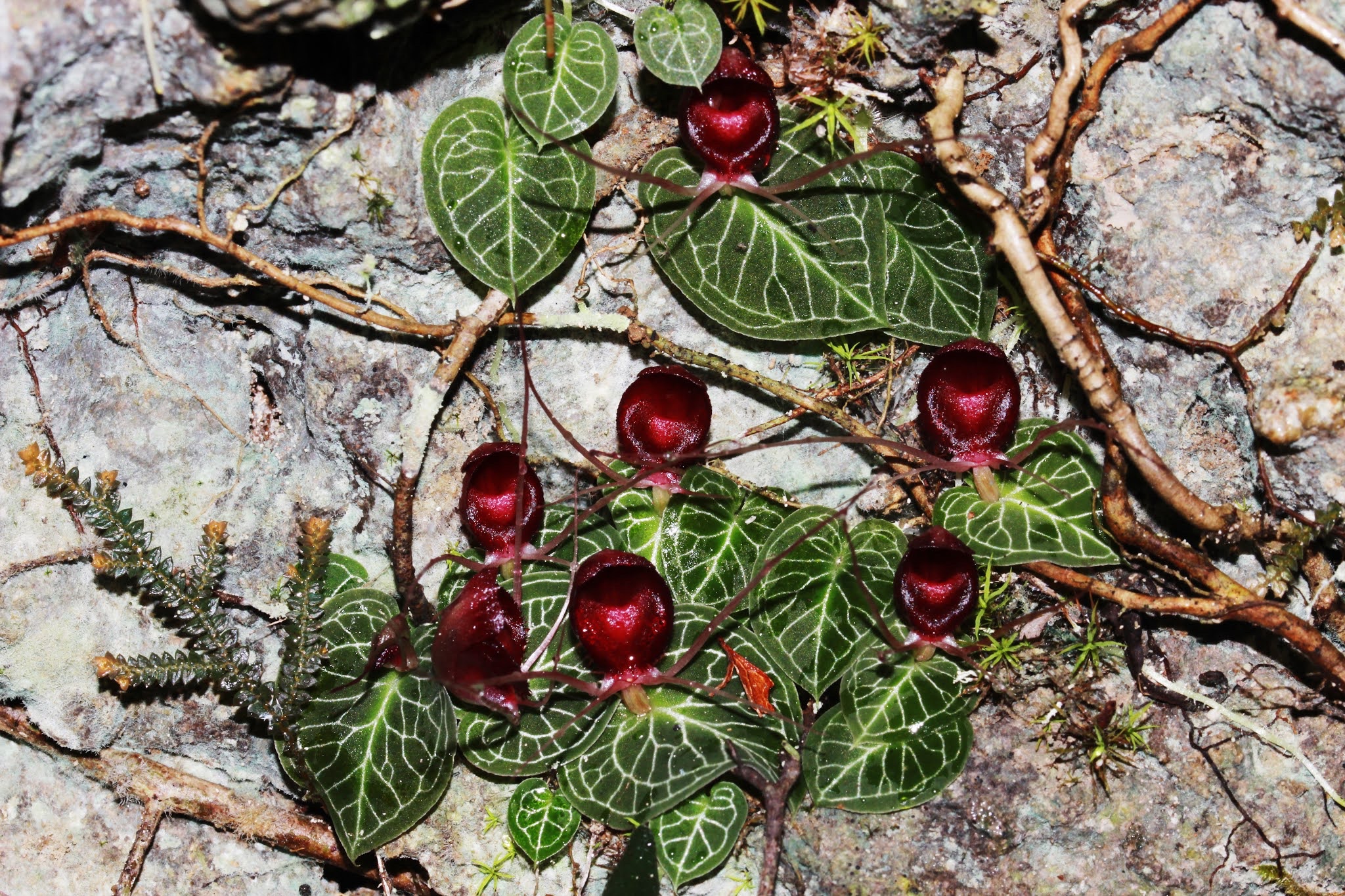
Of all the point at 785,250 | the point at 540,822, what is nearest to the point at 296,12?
the point at 785,250

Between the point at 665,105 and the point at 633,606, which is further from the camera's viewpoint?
the point at 665,105

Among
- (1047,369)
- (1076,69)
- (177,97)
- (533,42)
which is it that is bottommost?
(1047,369)

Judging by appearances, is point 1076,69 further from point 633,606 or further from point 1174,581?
point 633,606

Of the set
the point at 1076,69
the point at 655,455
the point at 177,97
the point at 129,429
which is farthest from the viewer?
the point at 129,429

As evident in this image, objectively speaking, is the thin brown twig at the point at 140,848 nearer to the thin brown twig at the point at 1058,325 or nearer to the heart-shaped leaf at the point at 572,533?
the heart-shaped leaf at the point at 572,533

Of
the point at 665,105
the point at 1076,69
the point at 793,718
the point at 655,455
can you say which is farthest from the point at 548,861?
the point at 1076,69

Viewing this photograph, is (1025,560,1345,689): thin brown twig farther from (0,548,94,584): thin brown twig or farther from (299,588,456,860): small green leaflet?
(0,548,94,584): thin brown twig

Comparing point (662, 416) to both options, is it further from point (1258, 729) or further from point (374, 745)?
point (1258, 729)
